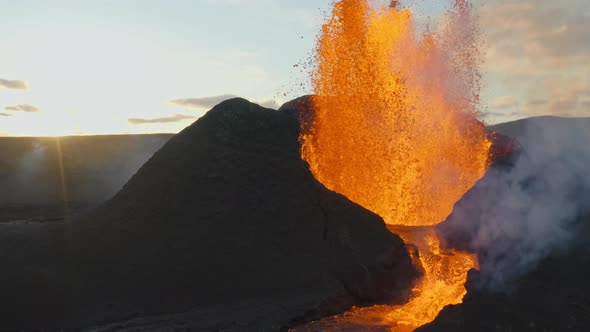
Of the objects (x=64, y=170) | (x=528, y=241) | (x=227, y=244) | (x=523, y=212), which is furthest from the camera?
(x=64, y=170)

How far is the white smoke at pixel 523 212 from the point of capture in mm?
6211

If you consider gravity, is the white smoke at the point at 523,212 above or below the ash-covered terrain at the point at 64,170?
below

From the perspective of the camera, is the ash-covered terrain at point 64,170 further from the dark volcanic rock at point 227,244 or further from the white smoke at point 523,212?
the white smoke at point 523,212

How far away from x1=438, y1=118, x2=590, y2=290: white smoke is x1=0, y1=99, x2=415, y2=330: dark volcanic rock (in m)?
1.81

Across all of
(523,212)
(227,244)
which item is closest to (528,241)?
(523,212)

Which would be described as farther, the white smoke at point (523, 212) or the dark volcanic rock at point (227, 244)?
the dark volcanic rock at point (227, 244)

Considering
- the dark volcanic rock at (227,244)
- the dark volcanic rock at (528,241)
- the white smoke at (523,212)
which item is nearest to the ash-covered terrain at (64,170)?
the dark volcanic rock at (227,244)

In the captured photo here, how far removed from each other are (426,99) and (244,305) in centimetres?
1221

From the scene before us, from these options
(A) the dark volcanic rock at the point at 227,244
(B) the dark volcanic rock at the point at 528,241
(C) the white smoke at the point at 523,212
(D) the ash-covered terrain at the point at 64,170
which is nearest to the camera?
(B) the dark volcanic rock at the point at 528,241

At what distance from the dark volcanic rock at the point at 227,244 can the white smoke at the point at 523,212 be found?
71.3 inches

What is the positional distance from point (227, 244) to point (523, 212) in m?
4.34

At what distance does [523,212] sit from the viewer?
21.3 feet

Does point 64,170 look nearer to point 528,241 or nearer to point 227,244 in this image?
point 227,244

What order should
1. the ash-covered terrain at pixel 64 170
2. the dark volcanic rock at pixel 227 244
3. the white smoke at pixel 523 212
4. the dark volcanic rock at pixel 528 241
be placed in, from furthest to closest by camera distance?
the ash-covered terrain at pixel 64 170, the dark volcanic rock at pixel 227 244, the white smoke at pixel 523 212, the dark volcanic rock at pixel 528 241
